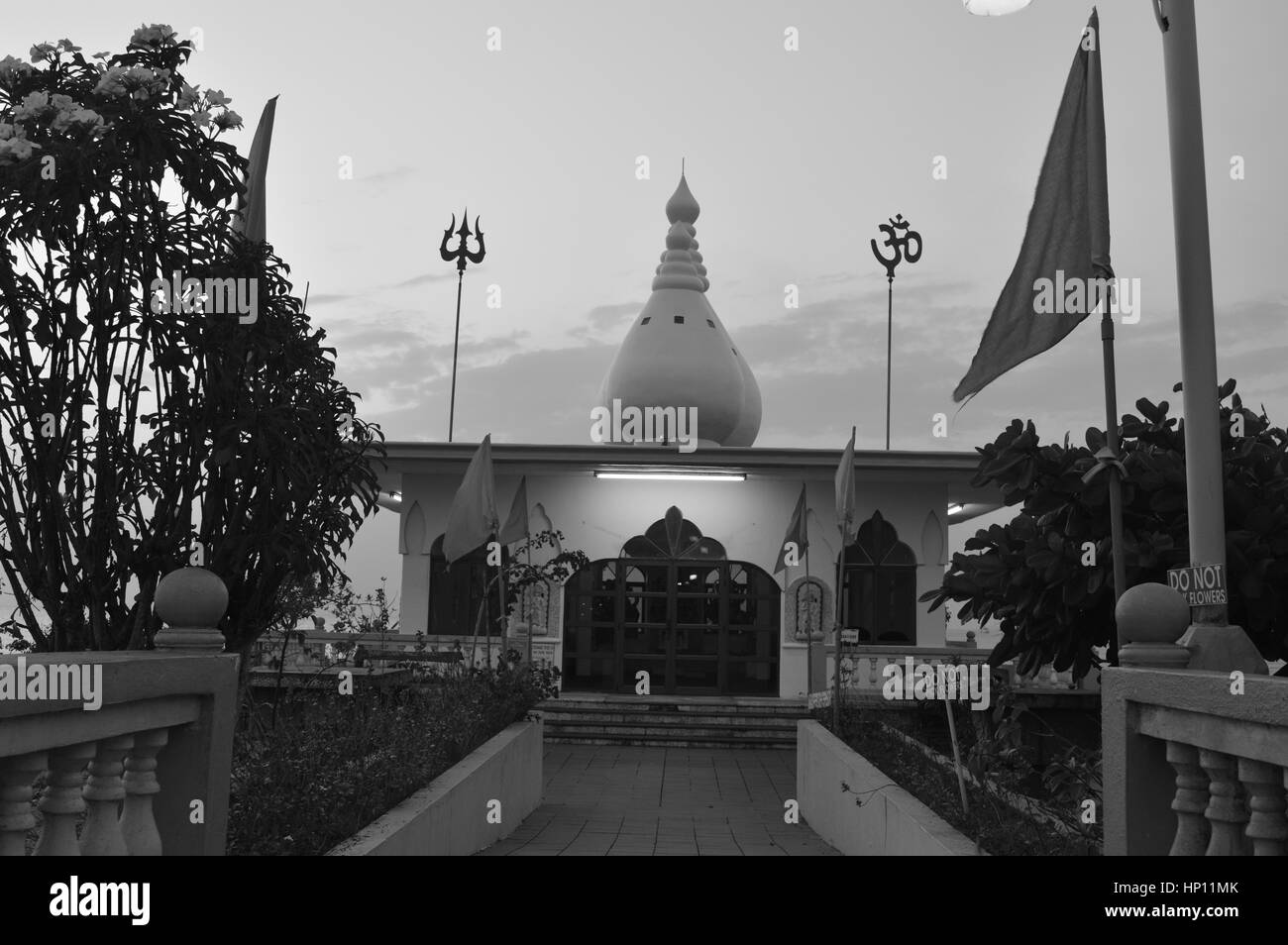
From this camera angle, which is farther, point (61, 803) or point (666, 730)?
point (666, 730)

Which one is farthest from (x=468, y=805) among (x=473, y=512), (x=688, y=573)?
(x=688, y=573)

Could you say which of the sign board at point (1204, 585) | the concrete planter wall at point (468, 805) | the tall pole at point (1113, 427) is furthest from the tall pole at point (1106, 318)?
the concrete planter wall at point (468, 805)

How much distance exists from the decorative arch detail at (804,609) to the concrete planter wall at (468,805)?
10441 millimetres

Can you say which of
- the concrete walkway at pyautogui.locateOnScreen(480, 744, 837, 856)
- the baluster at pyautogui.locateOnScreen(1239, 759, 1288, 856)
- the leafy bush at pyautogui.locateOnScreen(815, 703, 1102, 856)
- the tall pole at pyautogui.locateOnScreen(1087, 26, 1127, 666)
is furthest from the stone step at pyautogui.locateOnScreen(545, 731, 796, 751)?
the baluster at pyautogui.locateOnScreen(1239, 759, 1288, 856)

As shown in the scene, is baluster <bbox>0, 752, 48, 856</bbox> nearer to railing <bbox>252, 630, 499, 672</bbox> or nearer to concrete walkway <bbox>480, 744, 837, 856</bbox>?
concrete walkway <bbox>480, 744, 837, 856</bbox>

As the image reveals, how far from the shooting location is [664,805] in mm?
12977

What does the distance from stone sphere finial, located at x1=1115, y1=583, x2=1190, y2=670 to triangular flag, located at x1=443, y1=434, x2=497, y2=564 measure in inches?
492

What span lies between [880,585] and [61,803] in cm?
2087

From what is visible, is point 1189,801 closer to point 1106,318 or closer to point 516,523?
point 1106,318

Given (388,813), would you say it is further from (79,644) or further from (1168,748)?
(1168,748)

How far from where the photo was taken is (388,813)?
288 inches
